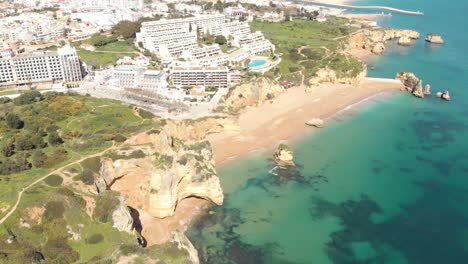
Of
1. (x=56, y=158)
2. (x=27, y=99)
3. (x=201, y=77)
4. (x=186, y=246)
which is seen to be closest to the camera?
(x=186, y=246)

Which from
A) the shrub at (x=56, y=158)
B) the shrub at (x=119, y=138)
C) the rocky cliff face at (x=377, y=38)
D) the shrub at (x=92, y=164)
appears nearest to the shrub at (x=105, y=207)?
the shrub at (x=92, y=164)

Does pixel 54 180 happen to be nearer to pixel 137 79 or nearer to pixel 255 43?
pixel 137 79

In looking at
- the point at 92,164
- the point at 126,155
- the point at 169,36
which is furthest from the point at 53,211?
the point at 169,36

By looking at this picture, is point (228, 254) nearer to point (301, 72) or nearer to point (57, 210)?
point (57, 210)

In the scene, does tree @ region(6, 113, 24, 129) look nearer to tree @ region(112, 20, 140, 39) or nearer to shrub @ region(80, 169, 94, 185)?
shrub @ region(80, 169, 94, 185)

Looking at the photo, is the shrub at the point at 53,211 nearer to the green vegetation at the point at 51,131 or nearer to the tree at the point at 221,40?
the green vegetation at the point at 51,131

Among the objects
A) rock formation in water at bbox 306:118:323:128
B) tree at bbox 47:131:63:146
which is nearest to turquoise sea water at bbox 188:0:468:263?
rock formation in water at bbox 306:118:323:128
